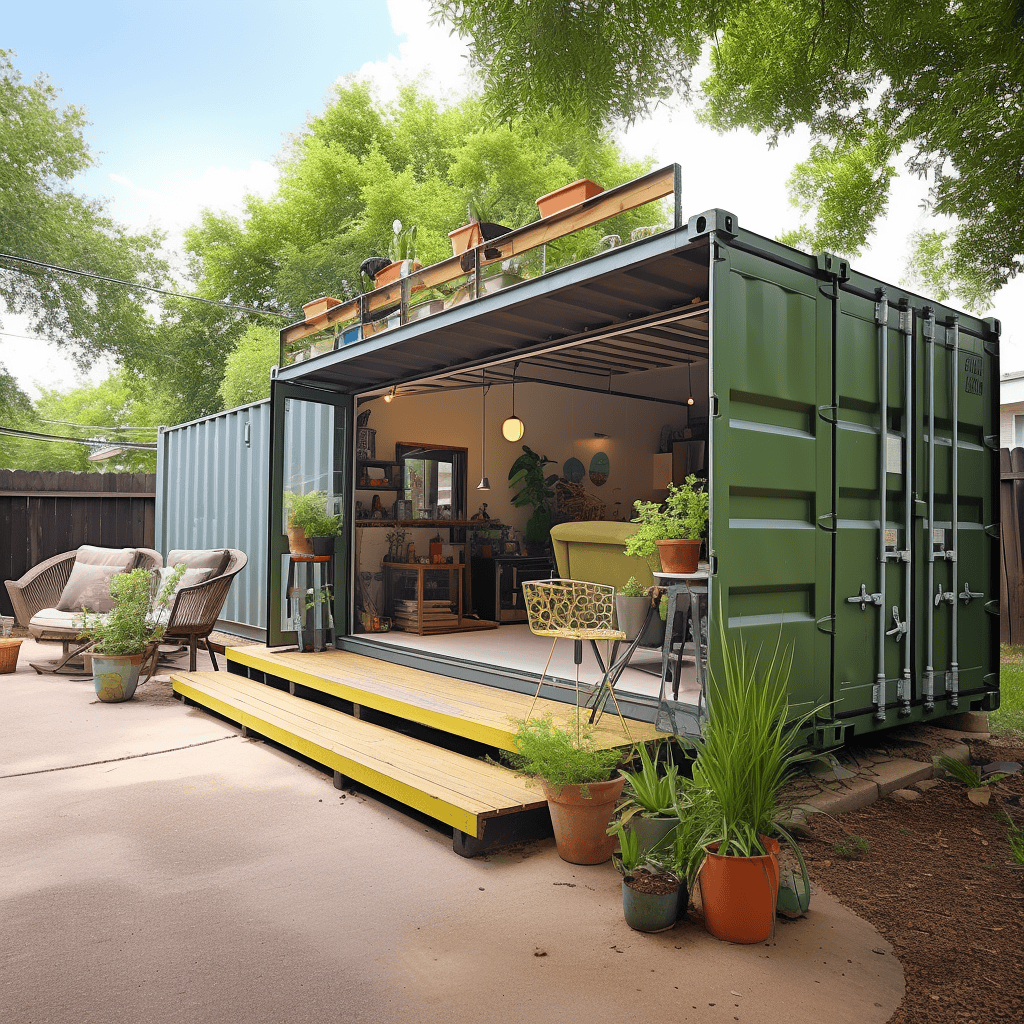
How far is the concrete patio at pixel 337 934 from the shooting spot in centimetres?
232

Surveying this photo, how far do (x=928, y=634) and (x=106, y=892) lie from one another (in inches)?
168

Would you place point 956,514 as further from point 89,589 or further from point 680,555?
point 89,589

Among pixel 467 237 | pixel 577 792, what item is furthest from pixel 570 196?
pixel 577 792

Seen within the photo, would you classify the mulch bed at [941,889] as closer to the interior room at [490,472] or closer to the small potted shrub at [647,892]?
the small potted shrub at [647,892]

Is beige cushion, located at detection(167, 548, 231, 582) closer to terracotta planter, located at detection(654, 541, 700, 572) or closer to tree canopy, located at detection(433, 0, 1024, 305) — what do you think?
tree canopy, located at detection(433, 0, 1024, 305)

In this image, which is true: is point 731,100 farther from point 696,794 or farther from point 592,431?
point 696,794

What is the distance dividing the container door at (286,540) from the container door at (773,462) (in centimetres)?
422

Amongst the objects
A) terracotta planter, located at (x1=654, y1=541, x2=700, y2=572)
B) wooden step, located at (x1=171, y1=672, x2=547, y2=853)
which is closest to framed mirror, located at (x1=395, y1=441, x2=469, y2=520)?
wooden step, located at (x1=171, y1=672, x2=547, y2=853)

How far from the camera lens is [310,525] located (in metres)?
6.96

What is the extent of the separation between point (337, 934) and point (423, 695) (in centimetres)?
237

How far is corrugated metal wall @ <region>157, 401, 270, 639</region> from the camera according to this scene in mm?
8922

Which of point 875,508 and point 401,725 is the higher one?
point 875,508

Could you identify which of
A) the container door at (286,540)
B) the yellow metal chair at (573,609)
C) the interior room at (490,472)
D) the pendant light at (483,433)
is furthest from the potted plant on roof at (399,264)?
the yellow metal chair at (573,609)

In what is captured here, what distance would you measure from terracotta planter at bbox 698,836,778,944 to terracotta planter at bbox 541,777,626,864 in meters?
0.66
